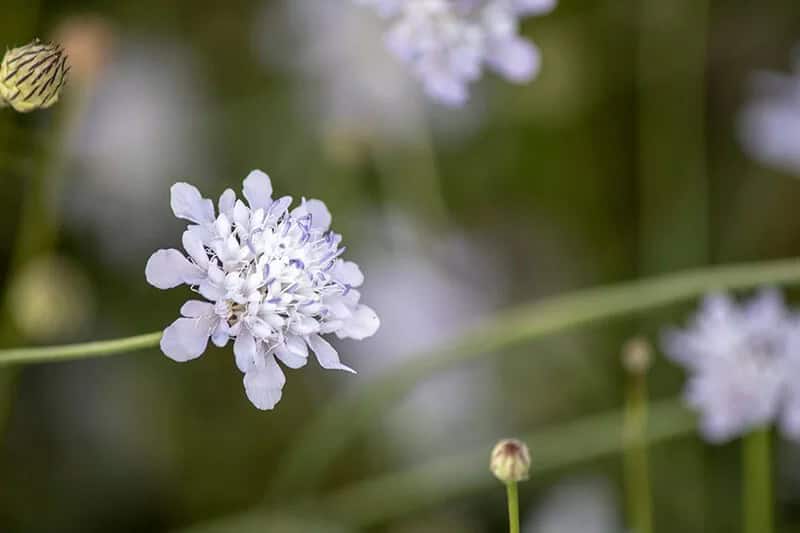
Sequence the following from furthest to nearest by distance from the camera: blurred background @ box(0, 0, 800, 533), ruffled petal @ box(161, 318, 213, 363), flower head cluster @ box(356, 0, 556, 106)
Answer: blurred background @ box(0, 0, 800, 533) → flower head cluster @ box(356, 0, 556, 106) → ruffled petal @ box(161, 318, 213, 363)

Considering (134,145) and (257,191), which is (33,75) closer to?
(257,191)

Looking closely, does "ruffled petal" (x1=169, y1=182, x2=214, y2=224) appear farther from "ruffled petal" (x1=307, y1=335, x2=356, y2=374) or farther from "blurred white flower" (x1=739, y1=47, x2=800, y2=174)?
"blurred white flower" (x1=739, y1=47, x2=800, y2=174)

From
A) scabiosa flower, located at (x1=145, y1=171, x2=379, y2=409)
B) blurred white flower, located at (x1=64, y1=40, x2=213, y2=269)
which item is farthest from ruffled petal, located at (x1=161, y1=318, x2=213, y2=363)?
blurred white flower, located at (x1=64, y1=40, x2=213, y2=269)

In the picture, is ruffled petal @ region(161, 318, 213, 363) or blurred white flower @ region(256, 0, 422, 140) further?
blurred white flower @ region(256, 0, 422, 140)

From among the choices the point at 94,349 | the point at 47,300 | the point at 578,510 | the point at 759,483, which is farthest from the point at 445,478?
the point at 94,349

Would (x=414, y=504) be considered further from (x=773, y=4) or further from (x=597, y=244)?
(x=773, y=4)

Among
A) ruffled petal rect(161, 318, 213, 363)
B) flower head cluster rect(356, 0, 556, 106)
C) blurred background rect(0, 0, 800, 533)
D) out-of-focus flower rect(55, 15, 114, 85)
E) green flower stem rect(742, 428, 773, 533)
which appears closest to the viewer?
ruffled petal rect(161, 318, 213, 363)
